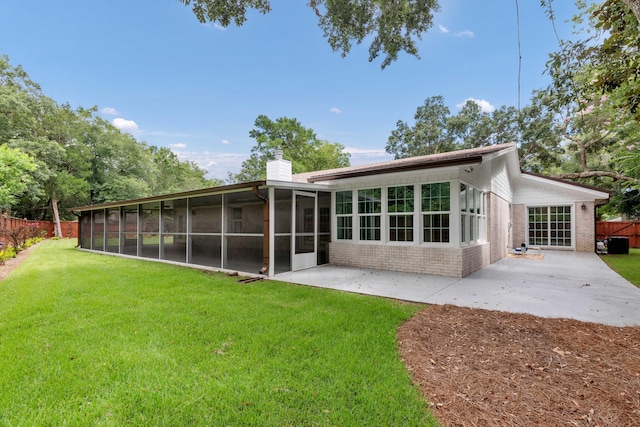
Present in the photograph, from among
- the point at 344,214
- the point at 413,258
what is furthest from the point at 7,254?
the point at 413,258

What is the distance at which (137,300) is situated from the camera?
17.4 feet

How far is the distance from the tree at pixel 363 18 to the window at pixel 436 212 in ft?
10.7

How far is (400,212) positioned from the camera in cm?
818

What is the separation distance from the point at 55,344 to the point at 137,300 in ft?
6.33

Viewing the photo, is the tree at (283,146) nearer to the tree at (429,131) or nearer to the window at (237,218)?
the tree at (429,131)

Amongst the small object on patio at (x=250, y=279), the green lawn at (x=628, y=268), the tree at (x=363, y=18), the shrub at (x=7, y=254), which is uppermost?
the tree at (x=363, y=18)

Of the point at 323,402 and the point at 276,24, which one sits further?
the point at 276,24

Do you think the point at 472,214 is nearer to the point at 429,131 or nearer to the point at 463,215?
the point at 463,215

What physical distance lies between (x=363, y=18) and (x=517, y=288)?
660 centimetres

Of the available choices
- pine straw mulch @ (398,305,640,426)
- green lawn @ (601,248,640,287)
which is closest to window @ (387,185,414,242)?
pine straw mulch @ (398,305,640,426)

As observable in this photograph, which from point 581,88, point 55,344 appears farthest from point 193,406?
point 581,88

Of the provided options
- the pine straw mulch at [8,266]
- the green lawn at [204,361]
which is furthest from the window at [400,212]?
the pine straw mulch at [8,266]

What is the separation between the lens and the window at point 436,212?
7488 mm

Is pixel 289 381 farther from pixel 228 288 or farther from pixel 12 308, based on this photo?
pixel 12 308
